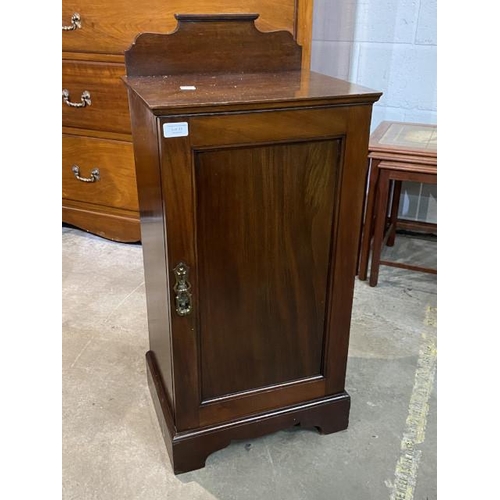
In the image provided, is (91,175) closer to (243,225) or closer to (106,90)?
(106,90)

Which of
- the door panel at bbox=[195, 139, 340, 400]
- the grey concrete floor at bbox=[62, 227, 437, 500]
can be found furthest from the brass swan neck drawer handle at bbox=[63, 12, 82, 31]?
the door panel at bbox=[195, 139, 340, 400]

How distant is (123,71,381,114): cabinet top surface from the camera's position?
1003 mm

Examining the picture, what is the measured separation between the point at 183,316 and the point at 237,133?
42 cm

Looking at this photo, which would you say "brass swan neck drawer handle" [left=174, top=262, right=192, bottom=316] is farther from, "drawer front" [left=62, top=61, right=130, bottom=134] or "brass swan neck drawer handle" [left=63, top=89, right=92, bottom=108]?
"brass swan neck drawer handle" [left=63, top=89, right=92, bottom=108]

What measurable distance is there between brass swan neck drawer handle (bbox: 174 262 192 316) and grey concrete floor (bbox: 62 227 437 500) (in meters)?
0.47

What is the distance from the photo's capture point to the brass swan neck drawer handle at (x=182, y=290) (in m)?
1.12

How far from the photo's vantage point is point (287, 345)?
1332mm

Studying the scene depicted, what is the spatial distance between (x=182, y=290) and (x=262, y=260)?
197mm

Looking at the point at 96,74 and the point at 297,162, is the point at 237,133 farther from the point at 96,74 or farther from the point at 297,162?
the point at 96,74

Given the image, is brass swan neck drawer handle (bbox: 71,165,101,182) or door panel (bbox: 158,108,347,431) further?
brass swan neck drawer handle (bbox: 71,165,101,182)

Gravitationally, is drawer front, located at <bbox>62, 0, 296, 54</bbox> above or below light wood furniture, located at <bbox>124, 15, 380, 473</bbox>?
above

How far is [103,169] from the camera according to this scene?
2445 mm

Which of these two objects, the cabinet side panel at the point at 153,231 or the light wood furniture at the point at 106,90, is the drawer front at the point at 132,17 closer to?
the light wood furniture at the point at 106,90

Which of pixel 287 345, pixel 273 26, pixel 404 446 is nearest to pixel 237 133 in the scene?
pixel 287 345
